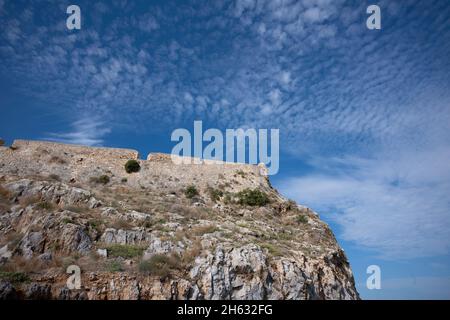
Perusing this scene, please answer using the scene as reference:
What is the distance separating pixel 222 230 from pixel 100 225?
6628 millimetres

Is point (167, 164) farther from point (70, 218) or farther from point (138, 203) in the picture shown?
point (70, 218)

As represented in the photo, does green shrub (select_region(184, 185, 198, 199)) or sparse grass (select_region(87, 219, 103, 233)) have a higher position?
green shrub (select_region(184, 185, 198, 199))

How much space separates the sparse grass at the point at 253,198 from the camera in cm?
2659

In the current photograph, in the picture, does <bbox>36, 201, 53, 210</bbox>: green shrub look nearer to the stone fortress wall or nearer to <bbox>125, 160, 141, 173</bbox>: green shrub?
the stone fortress wall

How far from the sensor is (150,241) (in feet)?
55.3

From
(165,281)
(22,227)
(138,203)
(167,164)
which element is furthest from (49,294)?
(167,164)

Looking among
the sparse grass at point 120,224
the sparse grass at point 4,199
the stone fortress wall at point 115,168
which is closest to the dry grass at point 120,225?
the sparse grass at point 120,224

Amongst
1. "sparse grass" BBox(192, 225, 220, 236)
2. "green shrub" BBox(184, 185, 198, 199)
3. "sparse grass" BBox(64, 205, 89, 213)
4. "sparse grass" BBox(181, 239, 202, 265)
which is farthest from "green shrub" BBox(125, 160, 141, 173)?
"sparse grass" BBox(181, 239, 202, 265)

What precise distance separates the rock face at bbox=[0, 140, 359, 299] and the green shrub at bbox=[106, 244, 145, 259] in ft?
0.16

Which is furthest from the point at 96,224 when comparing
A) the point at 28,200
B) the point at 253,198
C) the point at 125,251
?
the point at 253,198

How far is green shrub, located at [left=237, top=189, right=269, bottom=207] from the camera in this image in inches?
1047

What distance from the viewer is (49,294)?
11.9 meters

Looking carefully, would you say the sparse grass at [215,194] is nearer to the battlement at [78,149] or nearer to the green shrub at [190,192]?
the green shrub at [190,192]

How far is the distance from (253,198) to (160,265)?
44.7ft
